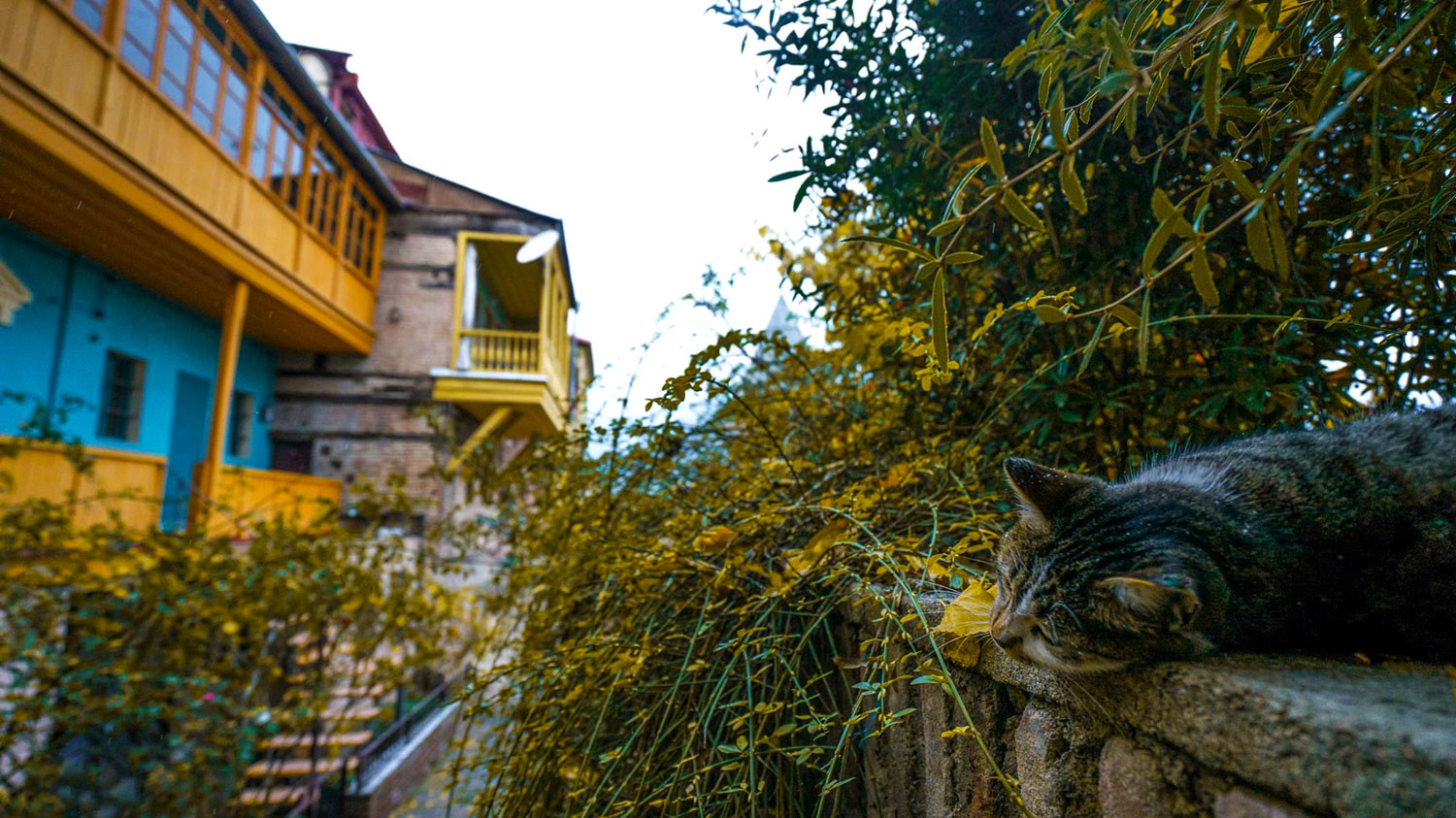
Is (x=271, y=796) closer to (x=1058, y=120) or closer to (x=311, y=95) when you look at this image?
(x=311, y=95)

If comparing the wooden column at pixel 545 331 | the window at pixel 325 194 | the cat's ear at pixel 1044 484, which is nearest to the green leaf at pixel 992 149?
the cat's ear at pixel 1044 484

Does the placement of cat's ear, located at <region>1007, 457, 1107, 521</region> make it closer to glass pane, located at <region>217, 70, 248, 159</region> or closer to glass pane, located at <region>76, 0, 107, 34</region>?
glass pane, located at <region>76, 0, 107, 34</region>

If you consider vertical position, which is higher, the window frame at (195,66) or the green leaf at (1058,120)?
the window frame at (195,66)

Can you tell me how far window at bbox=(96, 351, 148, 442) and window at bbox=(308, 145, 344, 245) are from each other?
2.31 m

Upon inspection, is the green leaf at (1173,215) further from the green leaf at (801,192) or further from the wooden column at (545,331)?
the wooden column at (545,331)

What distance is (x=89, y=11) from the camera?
3943 millimetres

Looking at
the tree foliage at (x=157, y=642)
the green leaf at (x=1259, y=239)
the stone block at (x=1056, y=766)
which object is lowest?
the tree foliage at (x=157, y=642)

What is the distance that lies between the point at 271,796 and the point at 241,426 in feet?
16.6

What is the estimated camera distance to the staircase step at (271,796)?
4.26 metres

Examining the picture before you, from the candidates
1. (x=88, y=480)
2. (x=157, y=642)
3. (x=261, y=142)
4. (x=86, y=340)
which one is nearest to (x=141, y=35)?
(x=261, y=142)

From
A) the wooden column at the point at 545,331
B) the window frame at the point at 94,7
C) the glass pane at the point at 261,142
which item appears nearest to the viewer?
the window frame at the point at 94,7

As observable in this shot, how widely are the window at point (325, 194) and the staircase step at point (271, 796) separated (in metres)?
5.65

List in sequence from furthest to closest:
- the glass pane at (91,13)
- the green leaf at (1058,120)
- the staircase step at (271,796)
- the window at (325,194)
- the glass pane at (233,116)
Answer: the window at (325,194)
the glass pane at (233,116)
the staircase step at (271,796)
the glass pane at (91,13)
the green leaf at (1058,120)

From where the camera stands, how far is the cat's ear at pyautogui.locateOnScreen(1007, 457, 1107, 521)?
86 centimetres
